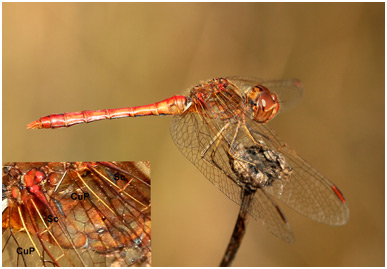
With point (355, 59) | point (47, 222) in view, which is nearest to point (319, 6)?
point (355, 59)

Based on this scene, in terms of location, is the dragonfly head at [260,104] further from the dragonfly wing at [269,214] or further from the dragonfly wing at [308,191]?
the dragonfly wing at [269,214]

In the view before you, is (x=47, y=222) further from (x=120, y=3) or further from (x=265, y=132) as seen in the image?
(x=120, y=3)

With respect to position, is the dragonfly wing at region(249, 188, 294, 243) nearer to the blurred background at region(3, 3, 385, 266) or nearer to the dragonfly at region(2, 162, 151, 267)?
the dragonfly at region(2, 162, 151, 267)

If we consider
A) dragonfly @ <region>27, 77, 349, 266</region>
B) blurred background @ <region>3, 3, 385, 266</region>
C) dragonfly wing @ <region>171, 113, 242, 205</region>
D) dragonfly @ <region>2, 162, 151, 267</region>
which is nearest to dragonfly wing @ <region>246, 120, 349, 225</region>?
dragonfly @ <region>27, 77, 349, 266</region>

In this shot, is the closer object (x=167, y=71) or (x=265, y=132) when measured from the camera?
(x=265, y=132)

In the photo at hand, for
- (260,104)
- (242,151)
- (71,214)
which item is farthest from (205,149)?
(71,214)

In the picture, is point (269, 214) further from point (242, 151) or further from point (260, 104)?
point (260, 104)
